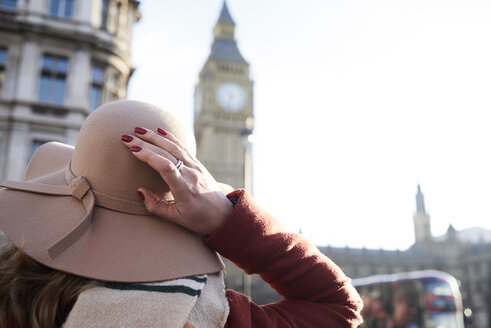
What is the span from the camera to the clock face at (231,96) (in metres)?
69.6

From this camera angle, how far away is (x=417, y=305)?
1486 centimetres

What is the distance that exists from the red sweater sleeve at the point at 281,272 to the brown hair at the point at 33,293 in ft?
1.15

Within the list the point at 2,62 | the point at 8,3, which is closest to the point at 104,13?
the point at 8,3

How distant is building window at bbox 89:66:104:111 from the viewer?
581 inches

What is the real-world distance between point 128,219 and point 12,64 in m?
14.9

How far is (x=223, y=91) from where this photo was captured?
2773 inches

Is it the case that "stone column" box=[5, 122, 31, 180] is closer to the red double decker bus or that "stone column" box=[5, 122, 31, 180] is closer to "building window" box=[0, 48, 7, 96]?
"building window" box=[0, 48, 7, 96]

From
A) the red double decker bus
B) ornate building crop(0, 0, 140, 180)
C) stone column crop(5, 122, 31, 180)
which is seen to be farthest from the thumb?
the red double decker bus

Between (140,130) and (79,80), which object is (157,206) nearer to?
(140,130)

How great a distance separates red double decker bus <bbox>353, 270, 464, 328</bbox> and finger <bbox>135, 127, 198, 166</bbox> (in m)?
15.3

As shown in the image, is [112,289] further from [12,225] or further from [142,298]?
[12,225]

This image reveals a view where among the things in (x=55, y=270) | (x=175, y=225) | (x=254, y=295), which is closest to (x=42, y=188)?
(x=55, y=270)

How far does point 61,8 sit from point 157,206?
52.4 ft

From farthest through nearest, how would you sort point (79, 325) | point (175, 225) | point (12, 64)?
1. point (12, 64)
2. point (175, 225)
3. point (79, 325)
